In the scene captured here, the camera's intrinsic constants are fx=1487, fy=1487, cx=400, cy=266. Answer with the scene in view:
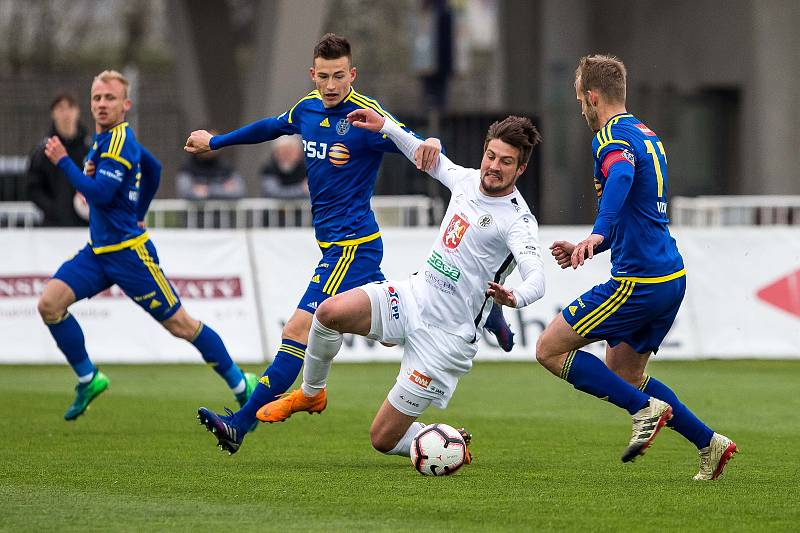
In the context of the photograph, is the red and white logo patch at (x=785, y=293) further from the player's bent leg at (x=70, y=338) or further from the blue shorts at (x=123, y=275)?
the player's bent leg at (x=70, y=338)

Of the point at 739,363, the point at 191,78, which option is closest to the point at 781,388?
the point at 739,363

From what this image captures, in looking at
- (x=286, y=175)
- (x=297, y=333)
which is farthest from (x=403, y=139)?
(x=286, y=175)

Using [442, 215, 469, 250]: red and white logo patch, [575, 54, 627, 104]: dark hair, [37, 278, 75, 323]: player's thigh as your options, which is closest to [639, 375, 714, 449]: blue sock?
[442, 215, 469, 250]: red and white logo patch

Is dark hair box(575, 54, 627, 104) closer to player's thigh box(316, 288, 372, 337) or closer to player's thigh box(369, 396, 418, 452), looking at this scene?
player's thigh box(316, 288, 372, 337)

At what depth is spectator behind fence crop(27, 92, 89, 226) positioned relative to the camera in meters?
13.9

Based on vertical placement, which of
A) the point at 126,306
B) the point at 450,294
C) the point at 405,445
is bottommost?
the point at 126,306

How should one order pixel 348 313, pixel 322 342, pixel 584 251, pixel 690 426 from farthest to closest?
pixel 322 342 < pixel 348 313 < pixel 690 426 < pixel 584 251

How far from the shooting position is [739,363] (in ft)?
49.2

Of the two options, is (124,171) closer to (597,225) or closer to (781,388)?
(597,225)

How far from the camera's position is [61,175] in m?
15.3

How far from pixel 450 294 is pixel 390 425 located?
2.59 feet

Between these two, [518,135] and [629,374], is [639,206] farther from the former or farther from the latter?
[629,374]

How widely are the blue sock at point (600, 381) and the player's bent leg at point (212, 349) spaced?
11.0 ft

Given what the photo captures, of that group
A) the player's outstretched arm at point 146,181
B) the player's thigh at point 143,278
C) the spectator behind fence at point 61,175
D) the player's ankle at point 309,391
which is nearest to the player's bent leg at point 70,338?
the player's thigh at point 143,278
